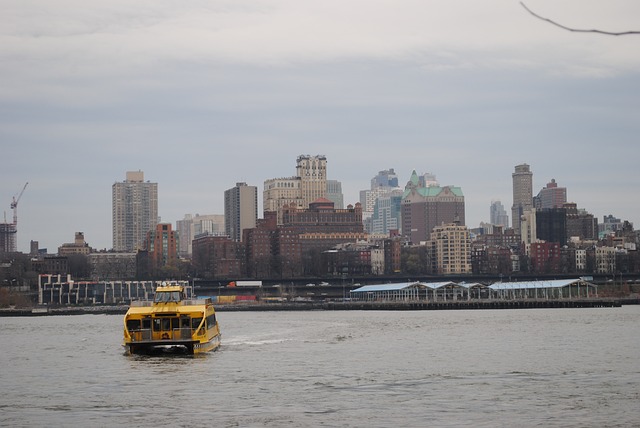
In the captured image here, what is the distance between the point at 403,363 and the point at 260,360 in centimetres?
1055

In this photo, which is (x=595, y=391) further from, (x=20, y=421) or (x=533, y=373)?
(x=20, y=421)

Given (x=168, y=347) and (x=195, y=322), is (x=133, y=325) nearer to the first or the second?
(x=168, y=347)

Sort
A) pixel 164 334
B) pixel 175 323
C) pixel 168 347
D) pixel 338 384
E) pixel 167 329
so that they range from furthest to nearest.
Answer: pixel 168 347
pixel 167 329
pixel 175 323
pixel 164 334
pixel 338 384

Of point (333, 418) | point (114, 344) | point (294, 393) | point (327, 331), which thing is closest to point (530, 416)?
point (333, 418)

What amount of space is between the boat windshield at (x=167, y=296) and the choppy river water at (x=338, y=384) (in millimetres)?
5433

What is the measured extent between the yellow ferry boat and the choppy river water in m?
1.52

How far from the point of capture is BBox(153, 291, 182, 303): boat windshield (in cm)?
9669

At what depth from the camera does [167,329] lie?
299 ft

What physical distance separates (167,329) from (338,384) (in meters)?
27.5

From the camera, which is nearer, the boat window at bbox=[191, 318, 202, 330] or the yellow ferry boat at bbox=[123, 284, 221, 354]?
the yellow ferry boat at bbox=[123, 284, 221, 354]

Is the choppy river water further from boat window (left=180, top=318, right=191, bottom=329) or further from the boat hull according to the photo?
boat window (left=180, top=318, right=191, bottom=329)

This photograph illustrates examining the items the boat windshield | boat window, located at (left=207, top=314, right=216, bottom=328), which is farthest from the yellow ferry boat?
the boat windshield

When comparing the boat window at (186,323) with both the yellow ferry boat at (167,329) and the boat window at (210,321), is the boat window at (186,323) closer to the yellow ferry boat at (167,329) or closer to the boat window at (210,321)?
the yellow ferry boat at (167,329)

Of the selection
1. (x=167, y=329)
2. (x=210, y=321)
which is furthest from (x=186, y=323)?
(x=210, y=321)
